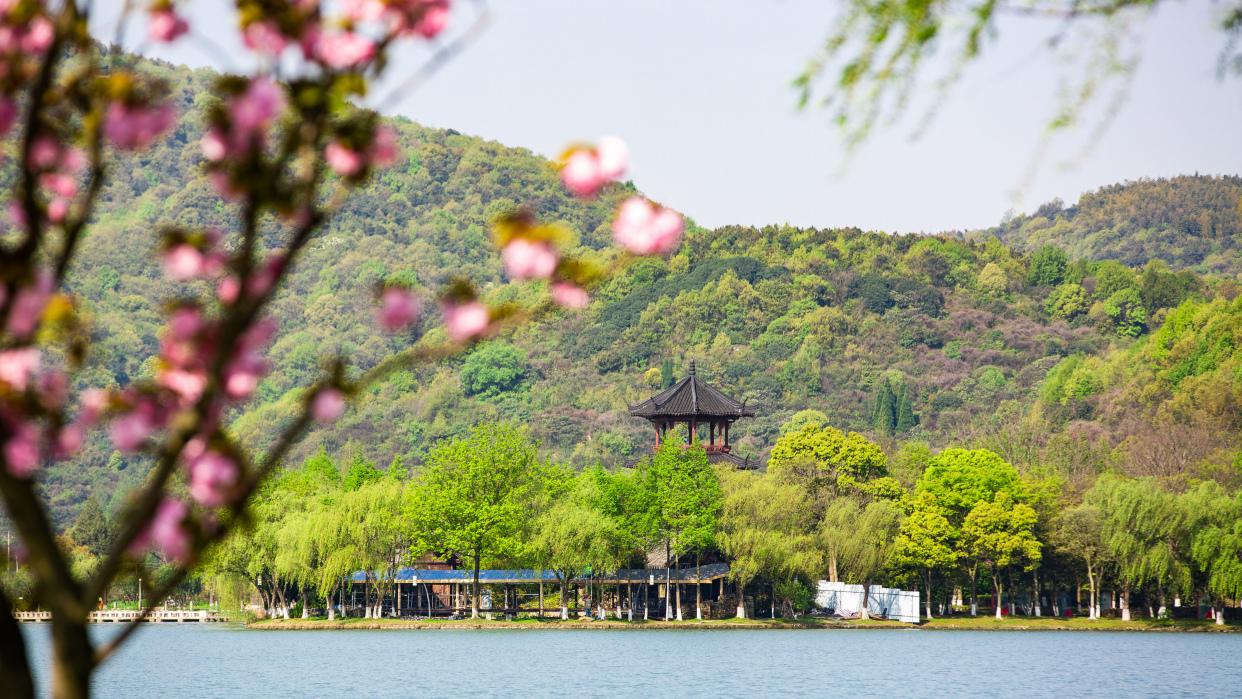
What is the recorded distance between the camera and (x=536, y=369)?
137000 mm

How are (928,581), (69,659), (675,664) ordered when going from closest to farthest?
(69,659)
(675,664)
(928,581)

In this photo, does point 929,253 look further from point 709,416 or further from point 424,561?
point 424,561

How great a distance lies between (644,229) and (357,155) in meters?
0.86

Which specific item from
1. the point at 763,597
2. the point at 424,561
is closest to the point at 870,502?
the point at 763,597

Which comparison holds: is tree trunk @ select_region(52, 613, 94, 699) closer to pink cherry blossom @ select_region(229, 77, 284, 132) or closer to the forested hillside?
pink cherry blossom @ select_region(229, 77, 284, 132)

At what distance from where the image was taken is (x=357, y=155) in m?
4.36

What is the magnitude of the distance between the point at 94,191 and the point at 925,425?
112676 mm

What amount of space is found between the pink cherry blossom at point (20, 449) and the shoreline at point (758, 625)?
5081cm

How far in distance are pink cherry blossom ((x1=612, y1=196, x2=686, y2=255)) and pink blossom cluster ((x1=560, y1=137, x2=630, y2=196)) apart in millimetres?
125

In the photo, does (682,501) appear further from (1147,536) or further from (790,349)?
(790,349)

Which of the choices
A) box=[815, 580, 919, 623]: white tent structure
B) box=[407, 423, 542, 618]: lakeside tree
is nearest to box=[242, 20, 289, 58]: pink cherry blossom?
box=[407, 423, 542, 618]: lakeside tree

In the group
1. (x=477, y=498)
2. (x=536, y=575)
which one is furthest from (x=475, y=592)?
(x=477, y=498)

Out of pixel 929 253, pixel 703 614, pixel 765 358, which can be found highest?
pixel 929 253

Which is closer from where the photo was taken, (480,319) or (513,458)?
(480,319)
